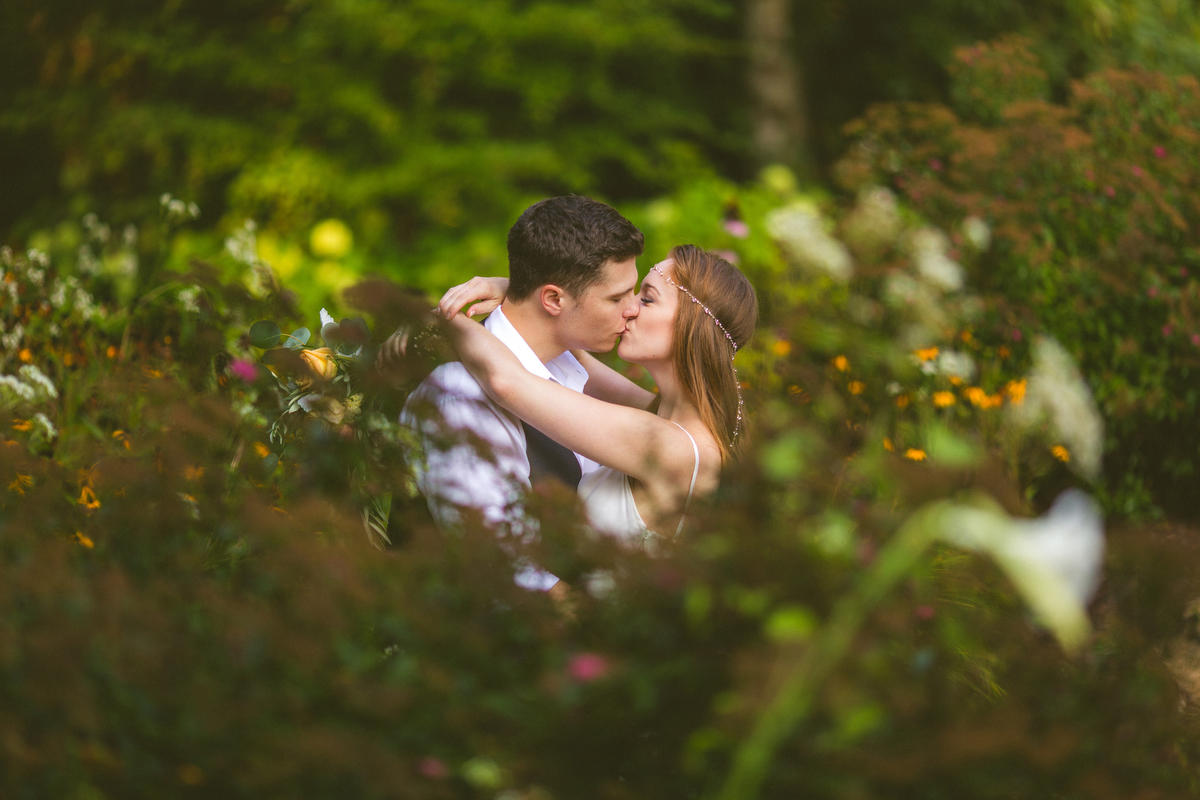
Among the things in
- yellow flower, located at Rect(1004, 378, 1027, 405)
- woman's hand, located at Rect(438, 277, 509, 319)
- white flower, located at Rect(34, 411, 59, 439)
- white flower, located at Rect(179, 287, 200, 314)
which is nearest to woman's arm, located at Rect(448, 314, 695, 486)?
woman's hand, located at Rect(438, 277, 509, 319)

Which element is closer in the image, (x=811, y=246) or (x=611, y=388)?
(x=611, y=388)

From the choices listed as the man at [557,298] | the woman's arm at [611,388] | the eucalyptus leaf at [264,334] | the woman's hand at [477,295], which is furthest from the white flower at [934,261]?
the eucalyptus leaf at [264,334]

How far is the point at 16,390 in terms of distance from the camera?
255cm

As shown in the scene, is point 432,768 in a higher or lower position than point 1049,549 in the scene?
lower

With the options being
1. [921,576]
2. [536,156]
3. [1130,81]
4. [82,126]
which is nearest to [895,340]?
[1130,81]

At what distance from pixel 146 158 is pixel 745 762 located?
29.9 ft

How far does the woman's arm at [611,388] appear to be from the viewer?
3174mm

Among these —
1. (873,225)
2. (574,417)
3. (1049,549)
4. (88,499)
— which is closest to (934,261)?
(873,225)

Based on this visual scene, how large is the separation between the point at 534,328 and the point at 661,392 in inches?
17.1

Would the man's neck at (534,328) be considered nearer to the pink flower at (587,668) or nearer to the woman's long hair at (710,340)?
the woman's long hair at (710,340)

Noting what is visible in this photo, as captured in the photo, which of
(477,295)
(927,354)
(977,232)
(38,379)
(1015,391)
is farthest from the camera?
(977,232)

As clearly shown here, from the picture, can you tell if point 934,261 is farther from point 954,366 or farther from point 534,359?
point 534,359

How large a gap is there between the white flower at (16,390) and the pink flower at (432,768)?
6.32 feet

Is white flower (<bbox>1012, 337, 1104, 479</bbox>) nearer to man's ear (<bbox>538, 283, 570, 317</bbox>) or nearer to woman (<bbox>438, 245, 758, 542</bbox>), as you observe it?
woman (<bbox>438, 245, 758, 542</bbox>)
